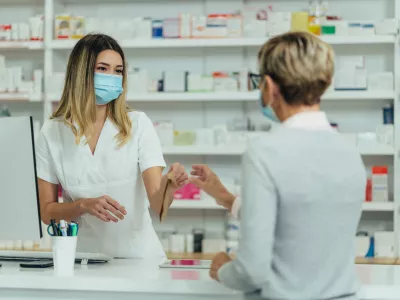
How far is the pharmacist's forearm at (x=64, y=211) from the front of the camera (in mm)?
2600

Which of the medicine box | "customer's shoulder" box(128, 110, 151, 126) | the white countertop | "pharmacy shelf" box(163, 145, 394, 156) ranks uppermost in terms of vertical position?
the medicine box

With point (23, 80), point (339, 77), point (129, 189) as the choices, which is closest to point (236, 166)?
point (339, 77)

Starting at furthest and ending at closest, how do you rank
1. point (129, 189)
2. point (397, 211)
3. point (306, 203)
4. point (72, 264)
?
point (397, 211)
point (129, 189)
point (72, 264)
point (306, 203)

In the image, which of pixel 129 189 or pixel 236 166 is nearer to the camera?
pixel 129 189

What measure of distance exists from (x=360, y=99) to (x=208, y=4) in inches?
49.8

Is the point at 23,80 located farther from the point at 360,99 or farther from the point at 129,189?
the point at 129,189

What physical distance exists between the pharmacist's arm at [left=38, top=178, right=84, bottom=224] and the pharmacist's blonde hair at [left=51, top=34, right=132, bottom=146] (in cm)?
22

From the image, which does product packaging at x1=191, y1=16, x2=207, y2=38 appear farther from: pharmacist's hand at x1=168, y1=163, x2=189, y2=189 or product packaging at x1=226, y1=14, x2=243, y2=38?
pharmacist's hand at x1=168, y1=163, x2=189, y2=189

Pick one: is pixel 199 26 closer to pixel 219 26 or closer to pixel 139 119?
pixel 219 26

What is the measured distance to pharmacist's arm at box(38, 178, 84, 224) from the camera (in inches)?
103

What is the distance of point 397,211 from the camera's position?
4988 millimetres

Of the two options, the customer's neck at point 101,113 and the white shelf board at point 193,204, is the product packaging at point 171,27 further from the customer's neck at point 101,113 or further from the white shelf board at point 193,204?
the customer's neck at point 101,113

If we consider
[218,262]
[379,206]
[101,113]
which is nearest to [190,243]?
[379,206]

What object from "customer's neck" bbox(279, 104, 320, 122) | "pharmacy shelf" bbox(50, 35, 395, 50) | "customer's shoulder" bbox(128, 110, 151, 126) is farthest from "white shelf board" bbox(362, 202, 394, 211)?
"customer's neck" bbox(279, 104, 320, 122)
